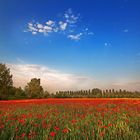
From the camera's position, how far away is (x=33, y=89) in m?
50.4

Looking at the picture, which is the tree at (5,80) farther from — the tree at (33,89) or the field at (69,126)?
the field at (69,126)

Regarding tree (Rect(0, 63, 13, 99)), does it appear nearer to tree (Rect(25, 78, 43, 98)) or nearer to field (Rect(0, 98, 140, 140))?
tree (Rect(25, 78, 43, 98))

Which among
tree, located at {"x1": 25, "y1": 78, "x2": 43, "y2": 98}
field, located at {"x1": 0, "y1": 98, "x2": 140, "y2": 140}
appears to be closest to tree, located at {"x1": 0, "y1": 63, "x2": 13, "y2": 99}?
tree, located at {"x1": 25, "y1": 78, "x2": 43, "y2": 98}

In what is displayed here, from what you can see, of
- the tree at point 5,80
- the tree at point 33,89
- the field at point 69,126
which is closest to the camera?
the field at point 69,126

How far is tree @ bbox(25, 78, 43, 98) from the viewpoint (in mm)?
50403

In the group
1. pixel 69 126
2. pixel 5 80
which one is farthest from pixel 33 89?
pixel 69 126

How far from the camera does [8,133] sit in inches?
188

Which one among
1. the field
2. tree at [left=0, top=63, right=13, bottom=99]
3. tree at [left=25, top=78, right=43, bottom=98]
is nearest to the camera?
the field

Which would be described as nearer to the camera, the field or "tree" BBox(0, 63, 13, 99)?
the field

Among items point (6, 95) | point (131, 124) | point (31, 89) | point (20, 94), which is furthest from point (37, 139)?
point (20, 94)

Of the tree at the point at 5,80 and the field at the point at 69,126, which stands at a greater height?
the tree at the point at 5,80

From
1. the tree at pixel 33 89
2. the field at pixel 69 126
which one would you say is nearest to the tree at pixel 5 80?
the tree at pixel 33 89

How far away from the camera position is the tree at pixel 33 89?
50403 millimetres

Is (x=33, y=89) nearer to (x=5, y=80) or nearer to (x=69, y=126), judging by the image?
(x=5, y=80)
